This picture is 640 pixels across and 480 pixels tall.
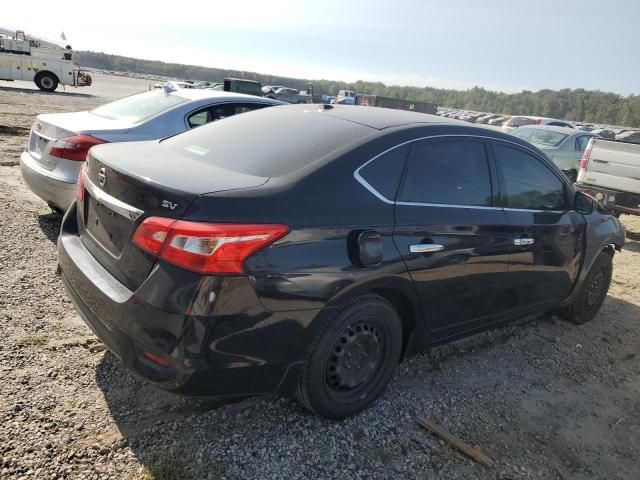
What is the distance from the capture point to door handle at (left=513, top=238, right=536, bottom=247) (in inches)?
136

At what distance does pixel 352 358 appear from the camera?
9.14 feet

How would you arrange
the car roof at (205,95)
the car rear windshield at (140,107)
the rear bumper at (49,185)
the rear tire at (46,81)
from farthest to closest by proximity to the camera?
the rear tire at (46,81), the car roof at (205,95), the car rear windshield at (140,107), the rear bumper at (49,185)

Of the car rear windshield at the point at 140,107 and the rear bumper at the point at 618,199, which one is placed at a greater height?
the car rear windshield at the point at 140,107

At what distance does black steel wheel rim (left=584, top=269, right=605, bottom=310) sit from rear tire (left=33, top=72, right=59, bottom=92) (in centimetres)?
3026

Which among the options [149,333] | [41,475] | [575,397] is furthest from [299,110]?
[575,397]

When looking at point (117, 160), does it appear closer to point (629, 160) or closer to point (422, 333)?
point (422, 333)

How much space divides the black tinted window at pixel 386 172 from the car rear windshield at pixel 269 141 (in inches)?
7.3

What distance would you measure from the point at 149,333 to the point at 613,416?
3.06 metres

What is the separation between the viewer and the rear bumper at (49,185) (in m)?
4.66

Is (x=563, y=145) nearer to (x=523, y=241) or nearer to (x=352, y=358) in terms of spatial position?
(x=523, y=241)

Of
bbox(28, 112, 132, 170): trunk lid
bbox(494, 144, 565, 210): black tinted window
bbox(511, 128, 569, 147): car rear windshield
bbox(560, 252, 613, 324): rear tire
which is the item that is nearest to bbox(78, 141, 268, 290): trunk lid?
bbox(494, 144, 565, 210): black tinted window

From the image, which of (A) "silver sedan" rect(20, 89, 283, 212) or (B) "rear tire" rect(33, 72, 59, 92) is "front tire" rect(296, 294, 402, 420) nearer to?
(A) "silver sedan" rect(20, 89, 283, 212)

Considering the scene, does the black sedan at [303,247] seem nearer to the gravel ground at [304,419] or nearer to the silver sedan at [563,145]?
the gravel ground at [304,419]

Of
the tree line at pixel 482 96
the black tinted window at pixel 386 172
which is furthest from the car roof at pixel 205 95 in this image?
the tree line at pixel 482 96
